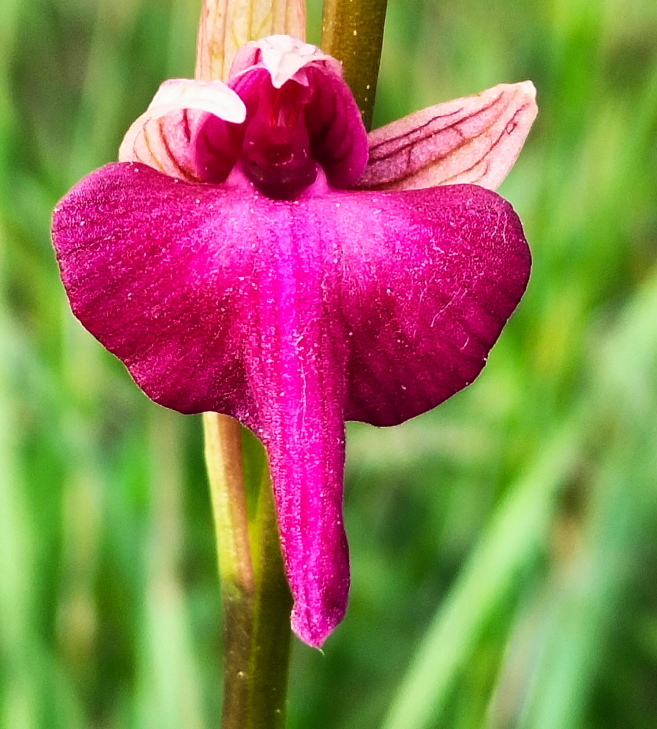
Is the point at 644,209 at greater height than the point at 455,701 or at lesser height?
greater

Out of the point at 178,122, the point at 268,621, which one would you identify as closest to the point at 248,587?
the point at 268,621

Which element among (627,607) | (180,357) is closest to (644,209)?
(627,607)

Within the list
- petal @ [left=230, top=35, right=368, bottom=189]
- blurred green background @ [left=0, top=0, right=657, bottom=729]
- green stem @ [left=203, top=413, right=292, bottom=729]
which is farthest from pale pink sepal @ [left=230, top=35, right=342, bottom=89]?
blurred green background @ [left=0, top=0, right=657, bottom=729]

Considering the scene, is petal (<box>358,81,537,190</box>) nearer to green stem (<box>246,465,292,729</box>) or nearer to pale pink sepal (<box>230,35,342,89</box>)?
pale pink sepal (<box>230,35,342,89</box>)

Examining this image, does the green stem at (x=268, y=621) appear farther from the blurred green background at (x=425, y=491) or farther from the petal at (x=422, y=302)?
the blurred green background at (x=425, y=491)

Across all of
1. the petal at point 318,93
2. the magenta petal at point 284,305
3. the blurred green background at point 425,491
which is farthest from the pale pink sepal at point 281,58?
the blurred green background at point 425,491

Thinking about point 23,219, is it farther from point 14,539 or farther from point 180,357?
point 180,357
